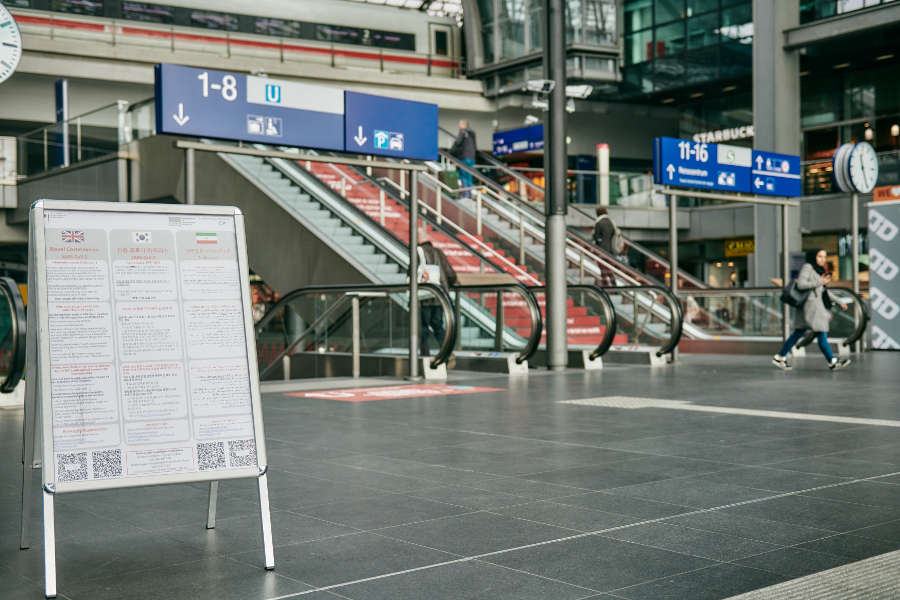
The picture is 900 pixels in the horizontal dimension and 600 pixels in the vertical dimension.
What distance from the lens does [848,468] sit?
17.5 ft

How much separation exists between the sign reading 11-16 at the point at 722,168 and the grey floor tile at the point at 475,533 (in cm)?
1041

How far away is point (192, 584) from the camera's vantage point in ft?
10.8

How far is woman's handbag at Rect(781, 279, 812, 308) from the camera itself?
39.5ft

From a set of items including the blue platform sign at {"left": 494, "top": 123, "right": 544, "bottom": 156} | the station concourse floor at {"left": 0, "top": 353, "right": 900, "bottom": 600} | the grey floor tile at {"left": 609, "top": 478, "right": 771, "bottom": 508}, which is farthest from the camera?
the blue platform sign at {"left": 494, "top": 123, "right": 544, "bottom": 156}

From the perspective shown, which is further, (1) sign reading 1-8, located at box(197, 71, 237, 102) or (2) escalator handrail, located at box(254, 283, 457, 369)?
(2) escalator handrail, located at box(254, 283, 457, 369)

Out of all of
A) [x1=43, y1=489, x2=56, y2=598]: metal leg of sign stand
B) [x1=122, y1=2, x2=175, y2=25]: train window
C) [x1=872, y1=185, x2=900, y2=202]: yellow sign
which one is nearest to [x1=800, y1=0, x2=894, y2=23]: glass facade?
[x1=872, y1=185, x2=900, y2=202]: yellow sign

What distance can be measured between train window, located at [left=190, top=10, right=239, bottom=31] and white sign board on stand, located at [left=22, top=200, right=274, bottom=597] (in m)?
27.0

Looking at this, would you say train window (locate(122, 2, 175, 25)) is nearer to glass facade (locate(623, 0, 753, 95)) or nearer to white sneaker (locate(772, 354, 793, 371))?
glass facade (locate(623, 0, 753, 95))

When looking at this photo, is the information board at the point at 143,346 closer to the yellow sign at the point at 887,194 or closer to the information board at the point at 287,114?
the information board at the point at 287,114

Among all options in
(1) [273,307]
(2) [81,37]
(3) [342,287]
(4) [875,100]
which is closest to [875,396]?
(3) [342,287]

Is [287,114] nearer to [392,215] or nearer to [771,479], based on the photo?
[771,479]

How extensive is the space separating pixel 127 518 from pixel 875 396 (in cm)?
675

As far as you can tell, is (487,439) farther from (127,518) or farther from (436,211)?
(436,211)

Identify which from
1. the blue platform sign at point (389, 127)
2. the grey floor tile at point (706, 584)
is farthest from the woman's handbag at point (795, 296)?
the grey floor tile at point (706, 584)
